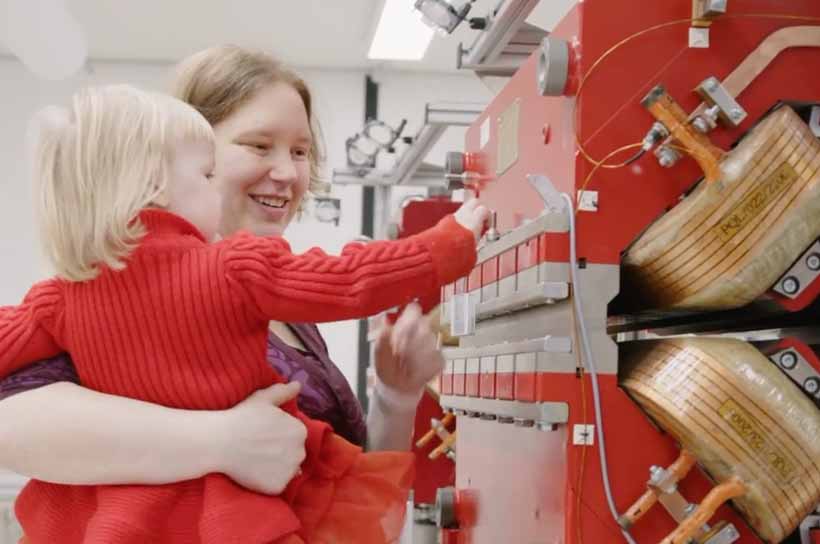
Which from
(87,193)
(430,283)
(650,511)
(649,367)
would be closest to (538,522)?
(650,511)

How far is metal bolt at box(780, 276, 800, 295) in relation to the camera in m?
1.29

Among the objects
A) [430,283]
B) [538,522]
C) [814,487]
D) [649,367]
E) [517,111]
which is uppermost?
[517,111]

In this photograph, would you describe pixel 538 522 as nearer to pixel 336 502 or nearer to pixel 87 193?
pixel 336 502

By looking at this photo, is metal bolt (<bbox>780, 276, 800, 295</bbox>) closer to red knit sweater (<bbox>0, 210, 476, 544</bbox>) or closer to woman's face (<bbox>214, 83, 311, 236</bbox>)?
red knit sweater (<bbox>0, 210, 476, 544</bbox>)

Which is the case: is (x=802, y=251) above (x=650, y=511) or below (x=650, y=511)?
above

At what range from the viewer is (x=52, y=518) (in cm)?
121

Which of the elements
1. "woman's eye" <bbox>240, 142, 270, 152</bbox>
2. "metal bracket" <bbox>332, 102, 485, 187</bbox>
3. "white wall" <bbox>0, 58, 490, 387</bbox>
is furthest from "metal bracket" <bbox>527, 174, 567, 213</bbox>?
"white wall" <bbox>0, 58, 490, 387</bbox>

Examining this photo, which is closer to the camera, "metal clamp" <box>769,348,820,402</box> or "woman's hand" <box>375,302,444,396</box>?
"metal clamp" <box>769,348,820,402</box>

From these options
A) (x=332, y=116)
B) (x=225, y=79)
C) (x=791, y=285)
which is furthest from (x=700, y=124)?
(x=332, y=116)

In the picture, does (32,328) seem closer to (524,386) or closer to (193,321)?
(193,321)

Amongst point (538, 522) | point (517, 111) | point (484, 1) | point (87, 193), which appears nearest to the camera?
point (87, 193)

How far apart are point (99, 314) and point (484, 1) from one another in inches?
164

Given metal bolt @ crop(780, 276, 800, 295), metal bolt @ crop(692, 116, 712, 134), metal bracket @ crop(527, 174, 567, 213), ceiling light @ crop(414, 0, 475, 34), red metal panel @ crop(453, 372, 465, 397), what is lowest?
red metal panel @ crop(453, 372, 465, 397)

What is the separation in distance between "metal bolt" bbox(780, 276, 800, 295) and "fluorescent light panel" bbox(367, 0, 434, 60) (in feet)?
11.9
